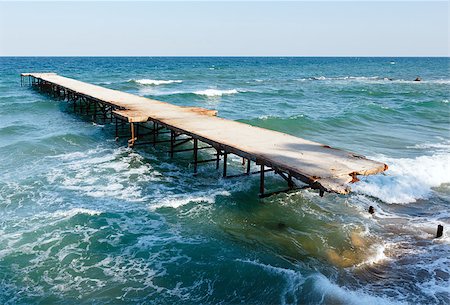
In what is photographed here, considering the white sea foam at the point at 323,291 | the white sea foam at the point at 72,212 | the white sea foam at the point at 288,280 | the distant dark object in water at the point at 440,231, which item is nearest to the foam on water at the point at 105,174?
the white sea foam at the point at 72,212

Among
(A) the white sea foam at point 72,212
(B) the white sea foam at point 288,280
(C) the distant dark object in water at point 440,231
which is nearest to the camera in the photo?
(B) the white sea foam at point 288,280

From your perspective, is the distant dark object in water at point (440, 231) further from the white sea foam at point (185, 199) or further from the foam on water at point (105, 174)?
the foam on water at point (105, 174)

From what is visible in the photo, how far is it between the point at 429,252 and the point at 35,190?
12175mm

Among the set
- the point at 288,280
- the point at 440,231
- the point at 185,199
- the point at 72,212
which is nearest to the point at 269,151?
the point at 185,199

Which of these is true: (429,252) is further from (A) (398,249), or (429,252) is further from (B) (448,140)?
(B) (448,140)

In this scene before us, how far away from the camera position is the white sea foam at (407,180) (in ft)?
47.3

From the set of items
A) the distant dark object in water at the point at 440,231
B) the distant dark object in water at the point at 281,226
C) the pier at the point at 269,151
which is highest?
the pier at the point at 269,151

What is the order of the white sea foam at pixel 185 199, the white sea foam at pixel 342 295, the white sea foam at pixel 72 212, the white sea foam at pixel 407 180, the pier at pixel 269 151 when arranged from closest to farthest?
the white sea foam at pixel 342 295, the pier at pixel 269 151, the white sea foam at pixel 72 212, the white sea foam at pixel 185 199, the white sea foam at pixel 407 180

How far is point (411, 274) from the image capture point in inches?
369

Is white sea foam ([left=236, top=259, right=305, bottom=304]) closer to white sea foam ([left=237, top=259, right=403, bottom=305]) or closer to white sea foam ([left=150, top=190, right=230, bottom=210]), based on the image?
white sea foam ([left=237, top=259, right=403, bottom=305])

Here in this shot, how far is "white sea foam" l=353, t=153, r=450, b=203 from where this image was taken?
14406mm

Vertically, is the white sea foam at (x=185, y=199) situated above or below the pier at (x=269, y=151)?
below

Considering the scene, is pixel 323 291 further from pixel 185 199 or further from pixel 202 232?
pixel 185 199

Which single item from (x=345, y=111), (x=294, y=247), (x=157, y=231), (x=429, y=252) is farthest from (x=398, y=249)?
(x=345, y=111)
